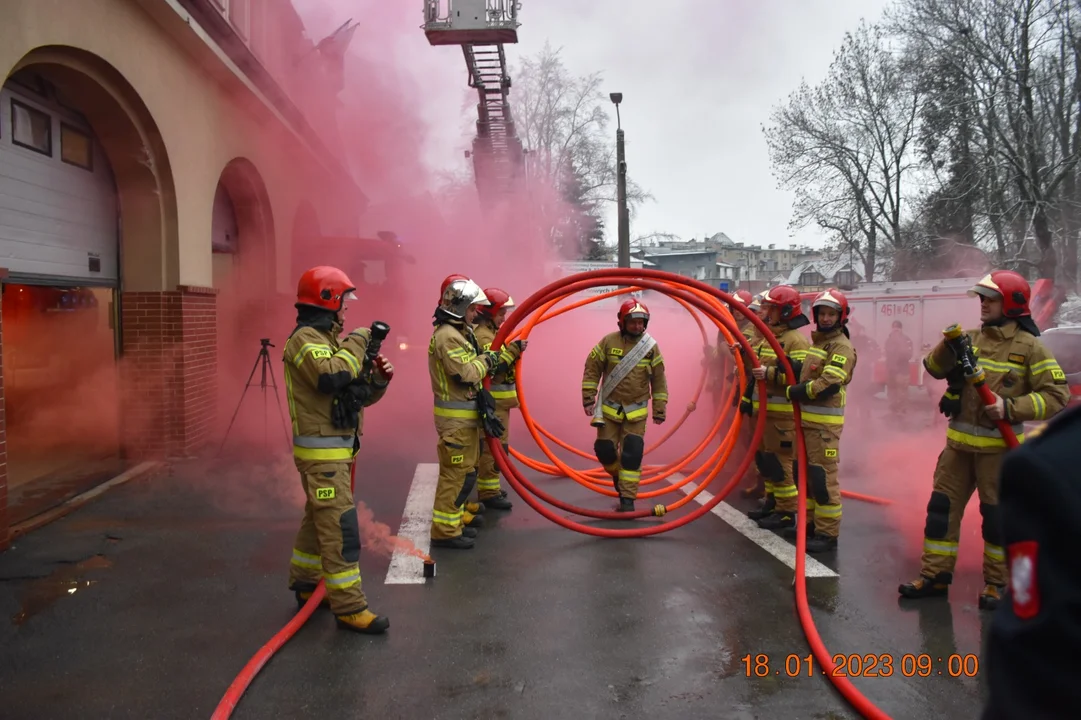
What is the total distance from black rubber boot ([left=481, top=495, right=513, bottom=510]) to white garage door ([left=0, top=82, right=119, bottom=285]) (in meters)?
4.41

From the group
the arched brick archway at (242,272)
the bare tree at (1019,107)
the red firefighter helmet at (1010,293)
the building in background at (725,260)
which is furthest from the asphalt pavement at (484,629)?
the building in background at (725,260)

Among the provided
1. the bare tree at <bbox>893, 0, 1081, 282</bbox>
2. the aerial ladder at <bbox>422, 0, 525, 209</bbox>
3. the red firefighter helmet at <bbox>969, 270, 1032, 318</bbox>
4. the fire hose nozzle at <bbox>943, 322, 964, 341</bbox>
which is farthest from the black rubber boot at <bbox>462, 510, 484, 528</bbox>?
the bare tree at <bbox>893, 0, 1081, 282</bbox>

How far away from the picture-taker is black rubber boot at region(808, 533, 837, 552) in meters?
5.26

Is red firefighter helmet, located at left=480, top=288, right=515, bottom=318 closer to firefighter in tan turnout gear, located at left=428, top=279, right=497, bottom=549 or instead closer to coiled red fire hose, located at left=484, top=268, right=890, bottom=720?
coiled red fire hose, located at left=484, top=268, right=890, bottom=720

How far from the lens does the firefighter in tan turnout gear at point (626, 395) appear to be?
6.22 metres

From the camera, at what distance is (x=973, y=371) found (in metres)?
4.05

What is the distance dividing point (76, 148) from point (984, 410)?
8.02m

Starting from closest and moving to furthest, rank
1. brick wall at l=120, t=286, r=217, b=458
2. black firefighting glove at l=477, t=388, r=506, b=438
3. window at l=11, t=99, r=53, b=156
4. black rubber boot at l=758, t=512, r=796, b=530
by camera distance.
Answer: black firefighting glove at l=477, t=388, r=506, b=438, window at l=11, t=99, r=53, b=156, black rubber boot at l=758, t=512, r=796, b=530, brick wall at l=120, t=286, r=217, b=458

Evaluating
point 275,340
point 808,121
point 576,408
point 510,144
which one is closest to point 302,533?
point 275,340

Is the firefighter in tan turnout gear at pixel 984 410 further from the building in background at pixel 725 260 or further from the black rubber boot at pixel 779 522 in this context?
the building in background at pixel 725 260

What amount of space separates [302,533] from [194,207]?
17.9 ft

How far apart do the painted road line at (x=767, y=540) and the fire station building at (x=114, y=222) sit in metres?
5.65

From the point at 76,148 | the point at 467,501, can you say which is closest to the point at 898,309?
the point at 467,501

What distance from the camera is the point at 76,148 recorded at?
21.8ft
